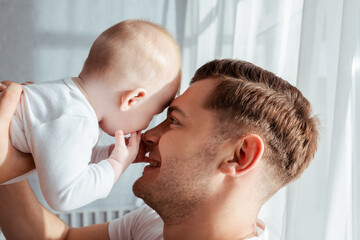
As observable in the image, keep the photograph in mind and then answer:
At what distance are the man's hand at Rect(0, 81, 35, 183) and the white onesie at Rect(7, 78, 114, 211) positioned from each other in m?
0.02

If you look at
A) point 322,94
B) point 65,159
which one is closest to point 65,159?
point 65,159

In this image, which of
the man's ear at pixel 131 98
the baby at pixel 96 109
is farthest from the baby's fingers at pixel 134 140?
the man's ear at pixel 131 98

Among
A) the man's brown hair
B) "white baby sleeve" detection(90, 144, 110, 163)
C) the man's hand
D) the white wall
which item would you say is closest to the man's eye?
the man's brown hair

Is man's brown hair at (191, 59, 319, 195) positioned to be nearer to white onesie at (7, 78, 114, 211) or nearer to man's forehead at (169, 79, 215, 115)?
man's forehead at (169, 79, 215, 115)

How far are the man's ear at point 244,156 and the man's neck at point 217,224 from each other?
121mm

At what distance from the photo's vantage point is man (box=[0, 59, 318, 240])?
1068mm

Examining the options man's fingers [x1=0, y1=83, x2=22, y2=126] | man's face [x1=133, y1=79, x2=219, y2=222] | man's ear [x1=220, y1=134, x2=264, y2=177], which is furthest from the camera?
man's face [x1=133, y1=79, x2=219, y2=222]

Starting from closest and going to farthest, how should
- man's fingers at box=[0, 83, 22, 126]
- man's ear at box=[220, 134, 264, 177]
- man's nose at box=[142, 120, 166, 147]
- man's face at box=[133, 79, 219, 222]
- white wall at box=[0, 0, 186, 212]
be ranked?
man's fingers at box=[0, 83, 22, 126] < man's ear at box=[220, 134, 264, 177] < man's face at box=[133, 79, 219, 222] < man's nose at box=[142, 120, 166, 147] < white wall at box=[0, 0, 186, 212]

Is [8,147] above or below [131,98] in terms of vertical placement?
below

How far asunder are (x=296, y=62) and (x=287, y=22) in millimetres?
175

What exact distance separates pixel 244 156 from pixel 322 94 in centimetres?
38

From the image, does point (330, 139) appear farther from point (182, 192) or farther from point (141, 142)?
point (141, 142)

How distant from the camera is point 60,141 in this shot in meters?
0.93

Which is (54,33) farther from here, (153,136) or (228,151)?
(228,151)
